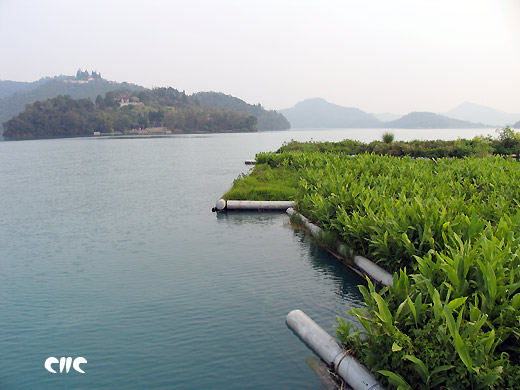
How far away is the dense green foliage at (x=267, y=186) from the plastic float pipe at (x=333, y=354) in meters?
11.1

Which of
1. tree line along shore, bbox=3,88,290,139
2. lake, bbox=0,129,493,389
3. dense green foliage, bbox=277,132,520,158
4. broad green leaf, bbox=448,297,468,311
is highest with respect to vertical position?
tree line along shore, bbox=3,88,290,139

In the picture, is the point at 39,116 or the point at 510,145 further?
the point at 39,116

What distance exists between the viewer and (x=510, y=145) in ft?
106

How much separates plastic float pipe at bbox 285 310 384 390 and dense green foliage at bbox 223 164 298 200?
11.1m

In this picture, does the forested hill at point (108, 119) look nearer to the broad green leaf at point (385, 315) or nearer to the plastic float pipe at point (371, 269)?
the plastic float pipe at point (371, 269)

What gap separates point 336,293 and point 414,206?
2582 millimetres

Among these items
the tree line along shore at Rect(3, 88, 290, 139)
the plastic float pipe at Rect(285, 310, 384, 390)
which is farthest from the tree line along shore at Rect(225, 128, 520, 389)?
the tree line along shore at Rect(3, 88, 290, 139)

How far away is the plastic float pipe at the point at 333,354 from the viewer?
513cm

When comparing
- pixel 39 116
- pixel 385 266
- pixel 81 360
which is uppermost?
pixel 39 116

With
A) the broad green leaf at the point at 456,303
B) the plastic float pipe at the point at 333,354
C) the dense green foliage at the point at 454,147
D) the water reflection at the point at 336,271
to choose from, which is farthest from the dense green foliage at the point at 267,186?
the broad green leaf at the point at 456,303

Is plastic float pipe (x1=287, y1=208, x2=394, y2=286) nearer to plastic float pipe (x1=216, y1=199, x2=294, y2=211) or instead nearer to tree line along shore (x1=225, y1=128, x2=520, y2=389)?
tree line along shore (x1=225, y1=128, x2=520, y2=389)

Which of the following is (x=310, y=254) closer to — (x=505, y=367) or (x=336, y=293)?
(x=336, y=293)

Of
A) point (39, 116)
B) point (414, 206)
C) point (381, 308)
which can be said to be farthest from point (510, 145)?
point (39, 116)

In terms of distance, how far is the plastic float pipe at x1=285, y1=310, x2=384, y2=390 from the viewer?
5.13 metres
